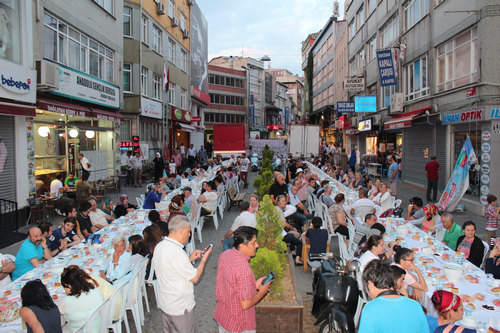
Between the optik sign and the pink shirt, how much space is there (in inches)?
392

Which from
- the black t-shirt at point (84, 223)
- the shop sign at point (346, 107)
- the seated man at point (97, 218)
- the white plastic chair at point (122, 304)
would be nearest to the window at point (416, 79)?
the shop sign at point (346, 107)

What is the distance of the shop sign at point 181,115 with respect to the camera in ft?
99.6

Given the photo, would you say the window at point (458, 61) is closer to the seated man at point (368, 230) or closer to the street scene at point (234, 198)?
the street scene at point (234, 198)

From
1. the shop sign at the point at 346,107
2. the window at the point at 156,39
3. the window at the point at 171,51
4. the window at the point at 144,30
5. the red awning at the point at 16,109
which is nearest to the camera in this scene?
the red awning at the point at 16,109

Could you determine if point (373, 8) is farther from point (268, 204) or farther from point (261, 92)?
point (261, 92)

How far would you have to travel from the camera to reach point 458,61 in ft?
47.8

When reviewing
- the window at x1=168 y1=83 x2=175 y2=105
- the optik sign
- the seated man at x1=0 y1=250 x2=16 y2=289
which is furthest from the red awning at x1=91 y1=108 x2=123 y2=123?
the window at x1=168 y1=83 x2=175 y2=105

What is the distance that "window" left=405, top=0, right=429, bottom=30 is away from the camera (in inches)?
688

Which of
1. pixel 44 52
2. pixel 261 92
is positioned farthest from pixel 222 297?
pixel 261 92

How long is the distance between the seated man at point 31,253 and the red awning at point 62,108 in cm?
788

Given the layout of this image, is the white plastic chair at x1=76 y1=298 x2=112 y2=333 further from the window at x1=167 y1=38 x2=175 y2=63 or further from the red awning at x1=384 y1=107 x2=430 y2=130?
the window at x1=167 y1=38 x2=175 y2=63

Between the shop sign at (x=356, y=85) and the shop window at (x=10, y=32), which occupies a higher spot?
the shop sign at (x=356, y=85)

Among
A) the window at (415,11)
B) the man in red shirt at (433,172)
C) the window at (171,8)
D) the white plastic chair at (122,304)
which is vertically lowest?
the white plastic chair at (122,304)

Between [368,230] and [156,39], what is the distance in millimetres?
25089
